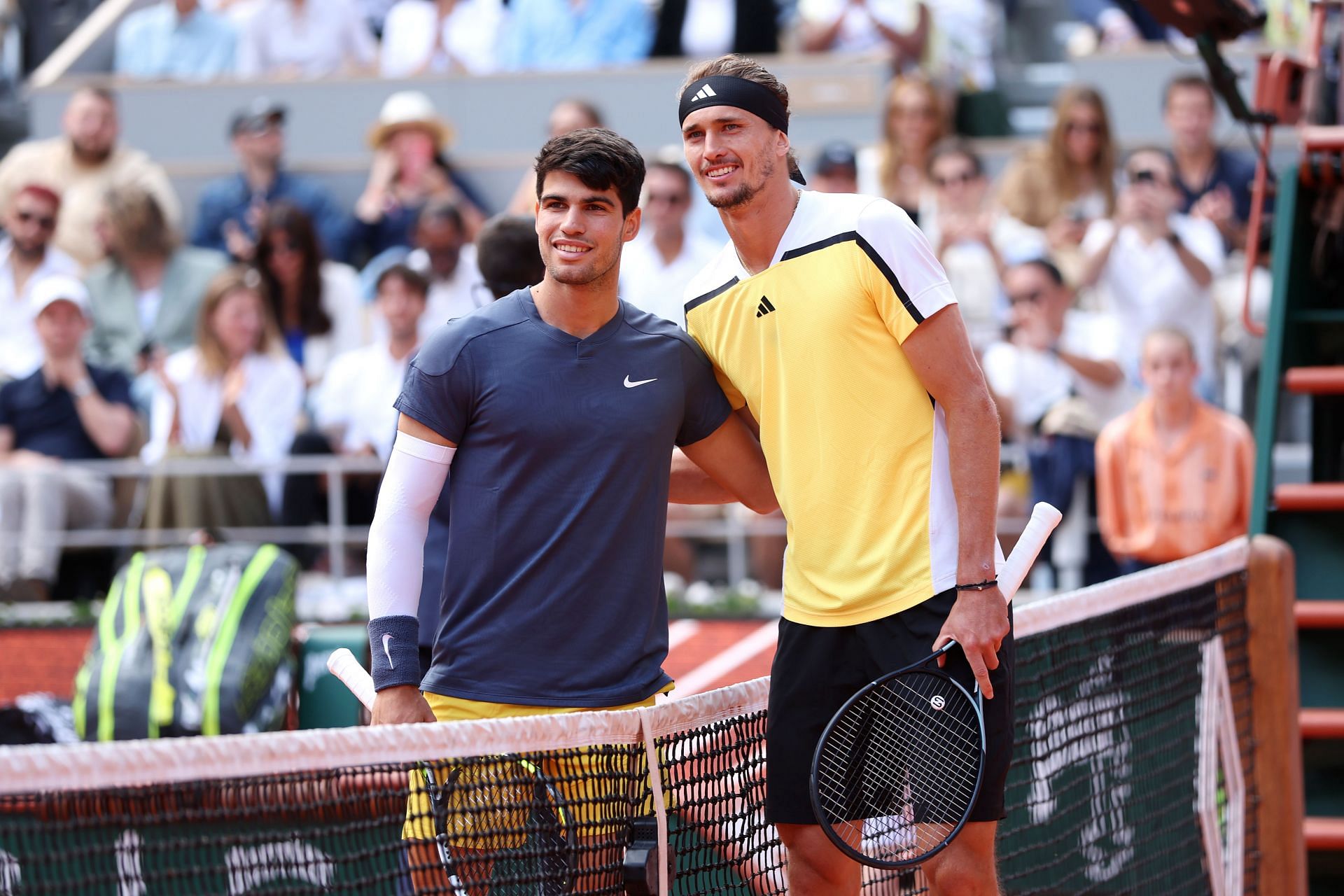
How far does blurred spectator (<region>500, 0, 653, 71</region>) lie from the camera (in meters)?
12.5

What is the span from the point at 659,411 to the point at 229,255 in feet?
27.1

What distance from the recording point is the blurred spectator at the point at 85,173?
1141 centimetres

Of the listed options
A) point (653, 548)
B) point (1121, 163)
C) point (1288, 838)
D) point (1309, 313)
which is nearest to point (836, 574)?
point (653, 548)

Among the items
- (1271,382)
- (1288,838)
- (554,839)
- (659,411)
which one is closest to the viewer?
(554,839)

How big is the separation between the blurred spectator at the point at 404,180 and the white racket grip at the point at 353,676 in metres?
7.83

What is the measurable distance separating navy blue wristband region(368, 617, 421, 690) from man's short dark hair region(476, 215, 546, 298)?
1405 mm

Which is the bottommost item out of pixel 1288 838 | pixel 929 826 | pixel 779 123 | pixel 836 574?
pixel 1288 838

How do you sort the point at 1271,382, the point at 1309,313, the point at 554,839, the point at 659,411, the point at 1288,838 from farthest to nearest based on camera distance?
the point at 1309,313
the point at 1271,382
the point at 1288,838
the point at 659,411
the point at 554,839

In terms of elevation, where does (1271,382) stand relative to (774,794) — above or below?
above

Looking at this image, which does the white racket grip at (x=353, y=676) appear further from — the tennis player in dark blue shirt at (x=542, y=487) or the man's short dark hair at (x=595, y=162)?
the man's short dark hair at (x=595, y=162)

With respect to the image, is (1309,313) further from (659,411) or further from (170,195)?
(170,195)

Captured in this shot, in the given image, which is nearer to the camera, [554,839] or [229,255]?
[554,839]

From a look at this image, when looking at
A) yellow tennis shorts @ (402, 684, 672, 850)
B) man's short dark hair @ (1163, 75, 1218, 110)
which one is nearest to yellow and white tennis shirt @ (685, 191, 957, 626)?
yellow tennis shorts @ (402, 684, 672, 850)

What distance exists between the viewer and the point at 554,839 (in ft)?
10.8
